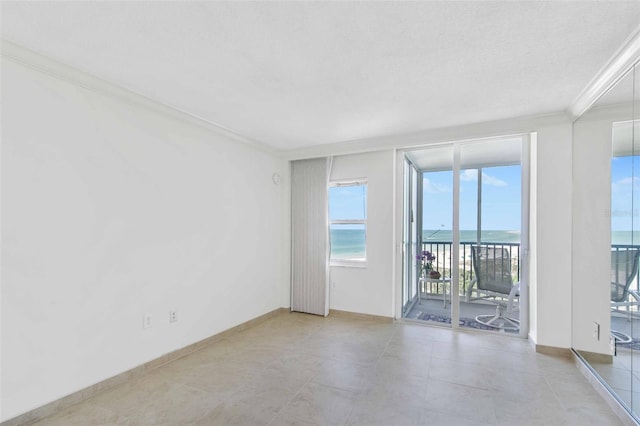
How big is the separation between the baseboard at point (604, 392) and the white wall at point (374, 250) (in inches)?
73.5

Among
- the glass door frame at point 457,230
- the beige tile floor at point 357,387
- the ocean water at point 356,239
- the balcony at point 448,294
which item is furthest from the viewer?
the ocean water at point 356,239

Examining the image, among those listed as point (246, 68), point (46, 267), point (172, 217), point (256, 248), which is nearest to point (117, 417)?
point (46, 267)

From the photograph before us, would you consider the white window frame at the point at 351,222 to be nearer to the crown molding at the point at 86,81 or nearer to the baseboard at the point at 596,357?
the crown molding at the point at 86,81

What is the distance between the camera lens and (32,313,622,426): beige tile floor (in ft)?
6.57

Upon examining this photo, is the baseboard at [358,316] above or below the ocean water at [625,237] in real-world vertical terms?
below

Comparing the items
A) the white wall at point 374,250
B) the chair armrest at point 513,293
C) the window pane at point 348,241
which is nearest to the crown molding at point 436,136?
the white wall at point 374,250

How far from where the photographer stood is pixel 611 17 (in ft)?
5.14

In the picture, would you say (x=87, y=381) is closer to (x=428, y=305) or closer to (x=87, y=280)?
(x=87, y=280)

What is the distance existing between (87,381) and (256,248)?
2120 millimetres

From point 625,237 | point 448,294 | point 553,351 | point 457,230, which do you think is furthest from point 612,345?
point 448,294

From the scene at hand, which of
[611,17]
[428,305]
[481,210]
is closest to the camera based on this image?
[611,17]

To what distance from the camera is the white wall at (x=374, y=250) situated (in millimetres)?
3930

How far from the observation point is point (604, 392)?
2.21 meters

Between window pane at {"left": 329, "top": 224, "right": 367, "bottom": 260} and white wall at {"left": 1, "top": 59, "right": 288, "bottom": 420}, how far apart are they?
4.96 feet
